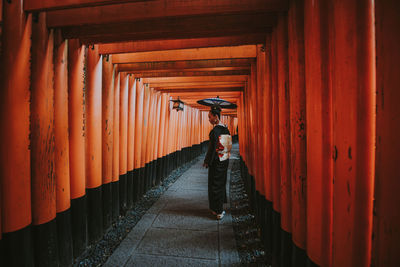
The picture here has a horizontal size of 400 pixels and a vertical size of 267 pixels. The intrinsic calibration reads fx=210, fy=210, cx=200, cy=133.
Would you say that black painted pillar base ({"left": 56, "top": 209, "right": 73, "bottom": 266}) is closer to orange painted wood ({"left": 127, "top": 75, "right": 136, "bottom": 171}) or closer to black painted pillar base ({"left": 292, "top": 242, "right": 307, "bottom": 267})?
orange painted wood ({"left": 127, "top": 75, "right": 136, "bottom": 171})

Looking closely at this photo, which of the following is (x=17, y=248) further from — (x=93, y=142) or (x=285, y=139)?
(x=285, y=139)

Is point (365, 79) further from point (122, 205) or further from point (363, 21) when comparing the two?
point (122, 205)

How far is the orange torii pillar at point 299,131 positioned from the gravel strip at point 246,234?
1314 mm

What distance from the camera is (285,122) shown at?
215 centimetres

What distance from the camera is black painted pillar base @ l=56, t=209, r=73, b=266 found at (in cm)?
265

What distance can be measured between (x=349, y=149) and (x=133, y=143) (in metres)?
4.67

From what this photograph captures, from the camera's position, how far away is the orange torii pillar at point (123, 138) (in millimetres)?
4520

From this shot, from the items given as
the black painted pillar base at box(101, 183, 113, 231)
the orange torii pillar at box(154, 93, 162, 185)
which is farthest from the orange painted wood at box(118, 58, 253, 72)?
the orange torii pillar at box(154, 93, 162, 185)

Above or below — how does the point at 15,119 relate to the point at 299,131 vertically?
above

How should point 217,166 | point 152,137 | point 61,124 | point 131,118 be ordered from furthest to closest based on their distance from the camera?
point 152,137 < point 131,118 < point 217,166 < point 61,124

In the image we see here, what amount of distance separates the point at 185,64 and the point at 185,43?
101cm

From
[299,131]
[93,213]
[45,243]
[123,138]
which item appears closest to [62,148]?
[45,243]

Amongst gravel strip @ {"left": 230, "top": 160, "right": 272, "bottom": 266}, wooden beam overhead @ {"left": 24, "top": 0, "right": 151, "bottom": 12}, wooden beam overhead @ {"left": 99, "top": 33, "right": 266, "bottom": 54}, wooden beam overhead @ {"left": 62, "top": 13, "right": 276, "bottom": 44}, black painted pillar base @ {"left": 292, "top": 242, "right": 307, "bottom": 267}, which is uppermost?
wooden beam overhead @ {"left": 99, "top": 33, "right": 266, "bottom": 54}

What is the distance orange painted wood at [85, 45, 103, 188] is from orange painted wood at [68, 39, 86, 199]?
299mm
